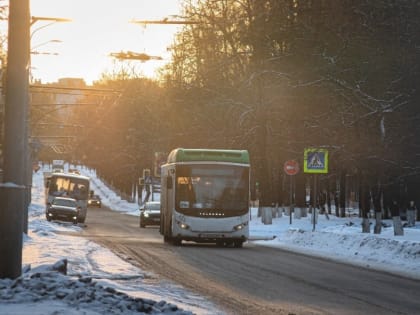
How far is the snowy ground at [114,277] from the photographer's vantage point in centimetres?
1043

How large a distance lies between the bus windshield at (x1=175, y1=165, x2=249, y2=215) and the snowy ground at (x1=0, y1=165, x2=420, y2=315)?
99.5 inches

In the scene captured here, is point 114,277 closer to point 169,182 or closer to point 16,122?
point 16,122

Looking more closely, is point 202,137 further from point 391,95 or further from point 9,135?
point 9,135

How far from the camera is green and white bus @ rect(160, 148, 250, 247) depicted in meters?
31.9

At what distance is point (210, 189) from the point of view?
3216 centimetres

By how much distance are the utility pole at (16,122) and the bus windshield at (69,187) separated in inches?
2269

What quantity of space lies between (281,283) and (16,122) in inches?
286

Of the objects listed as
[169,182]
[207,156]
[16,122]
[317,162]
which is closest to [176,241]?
[169,182]

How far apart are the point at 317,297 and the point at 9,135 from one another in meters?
5.61

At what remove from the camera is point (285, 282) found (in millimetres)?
18125

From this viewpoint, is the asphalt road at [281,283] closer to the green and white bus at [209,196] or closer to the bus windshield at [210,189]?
the green and white bus at [209,196]

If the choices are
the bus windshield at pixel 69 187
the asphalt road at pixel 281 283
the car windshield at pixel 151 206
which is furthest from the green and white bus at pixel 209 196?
the bus windshield at pixel 69 187

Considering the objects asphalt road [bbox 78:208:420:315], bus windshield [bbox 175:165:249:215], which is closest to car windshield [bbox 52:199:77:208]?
bus windshield [bbox 175:165:249:215]

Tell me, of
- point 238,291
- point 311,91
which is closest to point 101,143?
point 311,91
